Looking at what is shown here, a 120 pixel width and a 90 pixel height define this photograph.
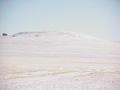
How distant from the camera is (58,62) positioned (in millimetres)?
2617

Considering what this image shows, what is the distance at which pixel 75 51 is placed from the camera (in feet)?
8.69

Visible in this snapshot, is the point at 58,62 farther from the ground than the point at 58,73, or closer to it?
farther from the ground

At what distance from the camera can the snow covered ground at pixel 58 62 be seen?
2531mm

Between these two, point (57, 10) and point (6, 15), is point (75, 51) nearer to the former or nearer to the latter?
point (57, 10)

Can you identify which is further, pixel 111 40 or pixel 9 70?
pixel 111 40

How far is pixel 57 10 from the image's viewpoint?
2.74 m

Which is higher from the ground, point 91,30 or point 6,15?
point 6,15

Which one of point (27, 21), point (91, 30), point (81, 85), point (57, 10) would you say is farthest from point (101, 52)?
point (27, 21)

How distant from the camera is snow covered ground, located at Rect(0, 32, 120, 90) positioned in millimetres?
2531

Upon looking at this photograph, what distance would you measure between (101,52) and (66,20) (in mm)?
594

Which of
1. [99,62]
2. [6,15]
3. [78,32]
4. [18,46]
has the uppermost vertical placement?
[6,15]

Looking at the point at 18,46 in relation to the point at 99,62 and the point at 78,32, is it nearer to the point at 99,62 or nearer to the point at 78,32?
the point at 78,32

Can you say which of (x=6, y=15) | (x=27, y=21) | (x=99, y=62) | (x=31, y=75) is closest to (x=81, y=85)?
(x=99, y=62)

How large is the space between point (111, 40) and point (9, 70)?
4.32 ft
